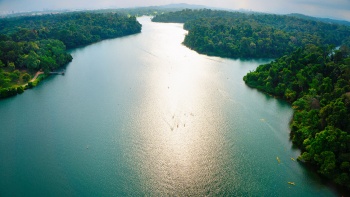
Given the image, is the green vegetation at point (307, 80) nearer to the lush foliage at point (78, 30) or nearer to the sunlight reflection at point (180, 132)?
the sunlight reflection at point (180, 132)

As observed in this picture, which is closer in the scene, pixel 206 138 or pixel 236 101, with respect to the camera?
pixel 206 138

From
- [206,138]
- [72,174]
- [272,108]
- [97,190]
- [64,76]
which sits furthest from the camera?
[64,76]

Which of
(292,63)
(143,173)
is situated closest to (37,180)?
(143,173)

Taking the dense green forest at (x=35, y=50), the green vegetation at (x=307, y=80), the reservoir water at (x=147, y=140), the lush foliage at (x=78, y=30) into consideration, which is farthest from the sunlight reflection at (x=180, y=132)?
the lush foliage at (x=78, y=30)

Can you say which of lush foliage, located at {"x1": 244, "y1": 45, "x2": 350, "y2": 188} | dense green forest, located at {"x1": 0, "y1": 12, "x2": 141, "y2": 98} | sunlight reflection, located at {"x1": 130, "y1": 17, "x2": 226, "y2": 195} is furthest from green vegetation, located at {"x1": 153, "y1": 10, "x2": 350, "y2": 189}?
dense green forest, located at {"x1": 0, "y1": 12, "x2": 141, "y2": 98}

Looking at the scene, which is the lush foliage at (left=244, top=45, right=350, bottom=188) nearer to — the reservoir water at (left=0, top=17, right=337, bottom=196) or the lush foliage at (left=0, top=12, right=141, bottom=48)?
the reservoir water at (left=0, top=17, right=337, bottom=196)

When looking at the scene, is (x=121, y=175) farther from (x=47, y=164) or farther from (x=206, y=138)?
(x=206, y=138)
